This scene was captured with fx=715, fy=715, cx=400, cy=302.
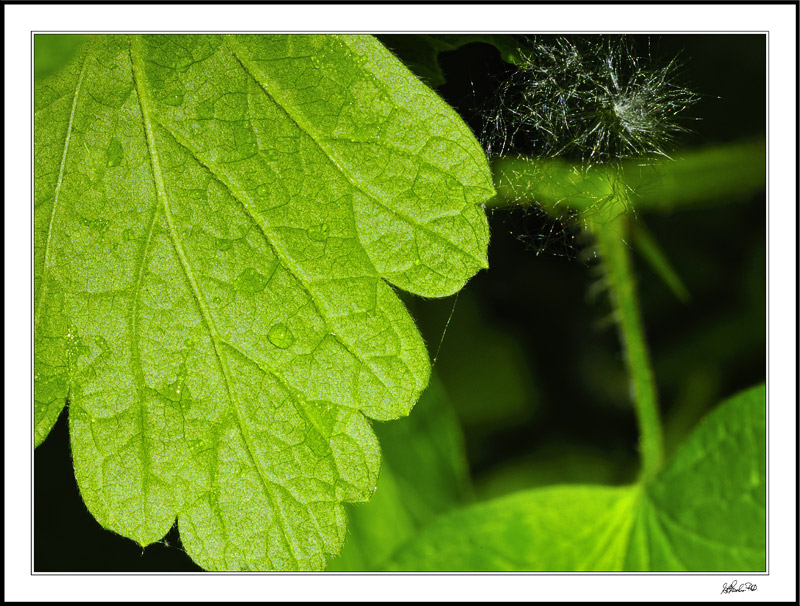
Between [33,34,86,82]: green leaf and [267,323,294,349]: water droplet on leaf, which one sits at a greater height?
[33,34,86,82]: green leaf

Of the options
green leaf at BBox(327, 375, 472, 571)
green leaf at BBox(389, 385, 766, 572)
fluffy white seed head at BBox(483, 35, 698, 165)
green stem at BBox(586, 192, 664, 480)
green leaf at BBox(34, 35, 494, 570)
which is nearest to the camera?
green leaf at BBox(34, 35, 494, 570)

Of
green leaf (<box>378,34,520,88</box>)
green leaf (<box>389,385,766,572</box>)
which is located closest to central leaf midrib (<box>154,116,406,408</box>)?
green leaf (<box>378,34,520,88</box>)

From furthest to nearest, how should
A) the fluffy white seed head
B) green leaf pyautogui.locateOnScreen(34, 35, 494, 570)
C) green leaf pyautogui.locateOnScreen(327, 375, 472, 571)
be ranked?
green leaf pyautogui.locateOnScreen(327, 375, 472, 571) < the fluffy white seed head < green leaf pyautogui.locateOnScreen(34, 35, 494, 570)

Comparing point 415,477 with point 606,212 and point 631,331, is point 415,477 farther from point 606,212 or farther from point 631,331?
point 606,212

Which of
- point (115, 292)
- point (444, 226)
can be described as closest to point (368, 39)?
point (444, 226)

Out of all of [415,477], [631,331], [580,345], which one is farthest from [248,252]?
[580,345]

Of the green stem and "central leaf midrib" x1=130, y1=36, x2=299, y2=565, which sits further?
the green stem

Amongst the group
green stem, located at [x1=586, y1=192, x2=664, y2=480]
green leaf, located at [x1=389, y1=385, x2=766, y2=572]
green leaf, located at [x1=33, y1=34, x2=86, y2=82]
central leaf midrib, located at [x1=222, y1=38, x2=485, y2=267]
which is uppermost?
green leaf, located at [x1=33, y1=34, x2=86, y2=82]

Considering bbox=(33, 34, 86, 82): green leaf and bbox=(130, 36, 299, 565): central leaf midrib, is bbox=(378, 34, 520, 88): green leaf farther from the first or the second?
bbox=(33, 34, 86, 82): green leaf
